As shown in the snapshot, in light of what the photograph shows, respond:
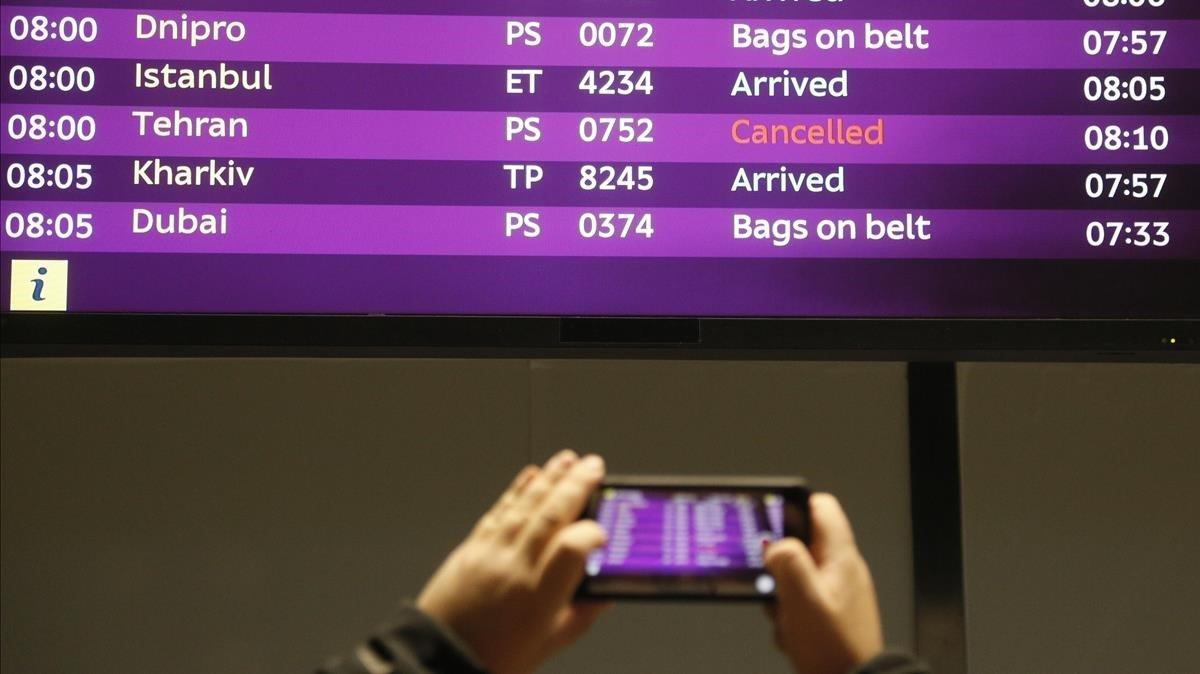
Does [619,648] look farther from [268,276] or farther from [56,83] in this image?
[56,83]

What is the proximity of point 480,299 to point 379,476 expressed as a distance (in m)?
0.35

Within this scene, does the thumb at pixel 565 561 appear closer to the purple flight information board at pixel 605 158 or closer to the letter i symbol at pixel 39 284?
the purple flight information board at pixel 605 158

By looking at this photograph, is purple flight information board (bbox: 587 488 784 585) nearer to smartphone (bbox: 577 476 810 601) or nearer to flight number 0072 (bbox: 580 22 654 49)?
smartphone (bbox: 577 476 810 601)

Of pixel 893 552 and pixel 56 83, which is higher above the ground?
pixel 56 83

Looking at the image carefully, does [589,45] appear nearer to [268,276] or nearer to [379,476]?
[268,276]

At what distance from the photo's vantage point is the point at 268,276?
1.42 meters

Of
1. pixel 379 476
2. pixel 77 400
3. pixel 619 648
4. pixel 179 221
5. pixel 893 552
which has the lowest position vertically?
pixel 619 648

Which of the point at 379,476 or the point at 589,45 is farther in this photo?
the point at 379,476

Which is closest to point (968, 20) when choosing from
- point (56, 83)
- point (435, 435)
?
point (435, 435)

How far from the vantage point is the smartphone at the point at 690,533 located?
2.91ft

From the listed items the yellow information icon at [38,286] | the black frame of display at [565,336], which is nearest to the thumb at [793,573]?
the black frame of display at [565,336]

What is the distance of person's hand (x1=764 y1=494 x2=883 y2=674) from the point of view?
2.82 ft

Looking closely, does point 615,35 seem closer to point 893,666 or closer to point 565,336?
point 565,336

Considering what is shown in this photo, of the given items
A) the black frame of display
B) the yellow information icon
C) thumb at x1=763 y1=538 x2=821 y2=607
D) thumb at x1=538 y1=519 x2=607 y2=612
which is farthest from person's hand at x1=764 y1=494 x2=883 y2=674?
the yellow information icon
